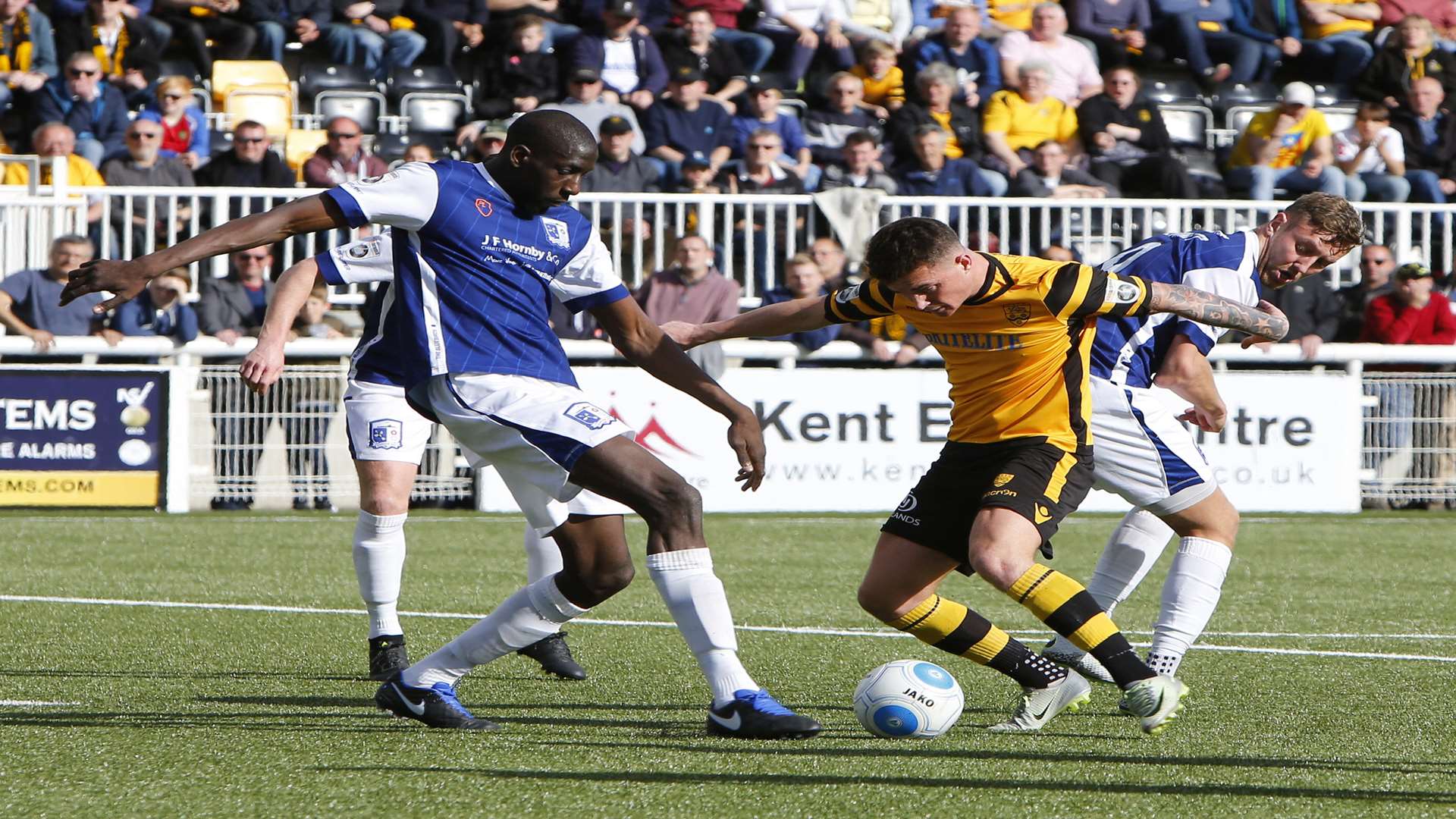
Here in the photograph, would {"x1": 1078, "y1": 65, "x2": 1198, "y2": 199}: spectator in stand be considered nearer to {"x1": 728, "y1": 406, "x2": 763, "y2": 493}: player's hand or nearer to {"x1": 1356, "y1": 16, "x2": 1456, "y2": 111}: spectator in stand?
{"x1": 1356, "y1": 16, "x2": 1456, "y2": 111}: spectator in stand

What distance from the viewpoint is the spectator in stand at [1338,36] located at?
19328mm

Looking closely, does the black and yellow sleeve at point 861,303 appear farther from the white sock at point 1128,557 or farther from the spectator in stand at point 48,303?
the spectator in stand at point 48,303

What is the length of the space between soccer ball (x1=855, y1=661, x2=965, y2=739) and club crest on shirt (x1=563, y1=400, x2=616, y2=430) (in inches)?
42.1

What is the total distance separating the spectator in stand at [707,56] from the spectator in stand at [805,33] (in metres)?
0.73

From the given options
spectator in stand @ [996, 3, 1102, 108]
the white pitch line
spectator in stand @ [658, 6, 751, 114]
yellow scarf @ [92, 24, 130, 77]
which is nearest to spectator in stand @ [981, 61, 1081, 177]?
spectator in stand @ [996, 3, 1102, 108]

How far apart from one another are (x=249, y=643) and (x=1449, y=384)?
1022 cm

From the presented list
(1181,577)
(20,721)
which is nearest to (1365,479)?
(1181,577)

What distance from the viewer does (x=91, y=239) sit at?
46.3ft

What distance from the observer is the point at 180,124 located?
1534cm

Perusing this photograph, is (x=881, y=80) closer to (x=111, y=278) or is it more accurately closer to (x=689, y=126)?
(x=689, y=126)

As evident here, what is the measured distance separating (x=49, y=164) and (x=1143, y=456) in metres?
10.8

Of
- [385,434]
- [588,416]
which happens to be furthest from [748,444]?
[385,434]

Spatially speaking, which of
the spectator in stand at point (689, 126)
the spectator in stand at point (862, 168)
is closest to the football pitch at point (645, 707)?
the spectator in stand at point (862, 168)

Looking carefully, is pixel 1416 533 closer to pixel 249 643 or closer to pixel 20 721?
pixel 249 643
